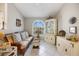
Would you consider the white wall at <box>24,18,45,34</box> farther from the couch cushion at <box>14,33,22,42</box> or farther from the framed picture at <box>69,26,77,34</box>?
the framed picture at <box>69,26,77,34</box>

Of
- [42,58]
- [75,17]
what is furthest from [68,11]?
[42,58]

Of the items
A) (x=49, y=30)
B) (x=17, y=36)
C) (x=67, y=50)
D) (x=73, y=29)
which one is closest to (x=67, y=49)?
(x=67, y=50)

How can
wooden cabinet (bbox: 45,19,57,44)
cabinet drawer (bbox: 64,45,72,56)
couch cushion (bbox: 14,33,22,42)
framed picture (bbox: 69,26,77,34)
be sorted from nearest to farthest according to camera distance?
cabinet drawer (bbox: 64,45,72,56), framed picture (bbox: 69,26,77,34), couch cushion (bbox: 14,33,22,42), wooden cabinet (bbox: 45,19,57,44)

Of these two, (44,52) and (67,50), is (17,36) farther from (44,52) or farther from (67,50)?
(67,50)

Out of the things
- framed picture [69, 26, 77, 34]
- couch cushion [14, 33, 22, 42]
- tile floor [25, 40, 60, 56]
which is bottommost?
tile floor [25, 40, 60, 56]

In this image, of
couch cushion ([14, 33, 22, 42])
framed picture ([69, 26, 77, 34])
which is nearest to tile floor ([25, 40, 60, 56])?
couch cushion ([14, 33, 22, 42])

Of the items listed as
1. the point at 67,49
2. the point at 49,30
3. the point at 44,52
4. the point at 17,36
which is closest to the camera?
the point at 44,52

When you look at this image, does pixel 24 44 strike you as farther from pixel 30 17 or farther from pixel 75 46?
pixel 75 46

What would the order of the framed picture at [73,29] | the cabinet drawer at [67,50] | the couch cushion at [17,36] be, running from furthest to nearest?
the couch cushion at [17,36] < the framed picture at [73,29] < the cabinet drawer at [67,50]

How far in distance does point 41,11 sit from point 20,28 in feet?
1.55

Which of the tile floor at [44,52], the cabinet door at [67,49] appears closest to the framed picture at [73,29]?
the cabinet door at [67,49]

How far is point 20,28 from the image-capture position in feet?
5.98

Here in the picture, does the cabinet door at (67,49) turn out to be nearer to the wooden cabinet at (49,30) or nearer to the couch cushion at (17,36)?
the wooden cabinet at (49,30)

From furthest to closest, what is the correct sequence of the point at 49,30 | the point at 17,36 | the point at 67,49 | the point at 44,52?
the point at 49,30 < the point at 17,36 < the point at 67,49 < the point at 44,52
